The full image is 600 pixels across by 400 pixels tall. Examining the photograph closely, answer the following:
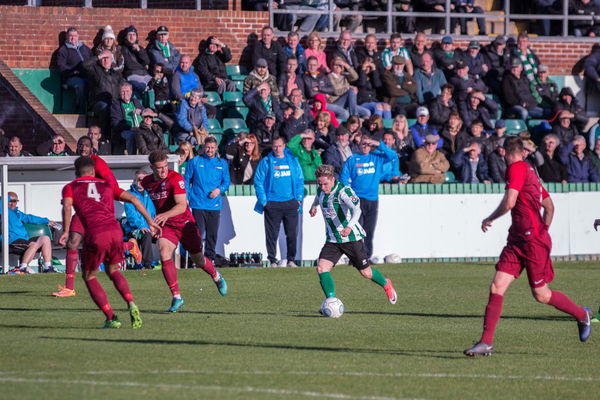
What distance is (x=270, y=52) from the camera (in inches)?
942

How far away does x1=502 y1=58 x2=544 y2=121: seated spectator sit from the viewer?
2595 centimetres

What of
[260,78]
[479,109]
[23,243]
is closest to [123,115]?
[260,78]

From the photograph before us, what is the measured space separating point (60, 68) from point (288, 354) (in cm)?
1339

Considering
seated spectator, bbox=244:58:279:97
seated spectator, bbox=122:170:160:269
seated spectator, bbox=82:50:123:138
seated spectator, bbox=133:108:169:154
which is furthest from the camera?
seated spectator, bbox=244:58:279:97

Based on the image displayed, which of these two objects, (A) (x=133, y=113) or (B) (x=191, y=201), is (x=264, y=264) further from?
Answer: (A) (x=133, y=113)

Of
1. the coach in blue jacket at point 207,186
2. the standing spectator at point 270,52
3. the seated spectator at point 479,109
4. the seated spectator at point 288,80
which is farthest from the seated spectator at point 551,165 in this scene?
the coach in blue jacket at point 207,186

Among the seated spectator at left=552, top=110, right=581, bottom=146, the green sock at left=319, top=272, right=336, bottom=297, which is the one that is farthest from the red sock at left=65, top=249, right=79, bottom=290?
the seated spectator at left=552, top=110, right=581, bottom=146

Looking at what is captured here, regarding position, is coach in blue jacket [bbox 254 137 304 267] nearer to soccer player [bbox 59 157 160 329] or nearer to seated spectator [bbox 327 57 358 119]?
seated spectator [bbox 327 57 358 119]

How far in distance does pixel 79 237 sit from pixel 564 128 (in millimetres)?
14441

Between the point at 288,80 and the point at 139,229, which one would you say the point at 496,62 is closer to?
the point at 288,80

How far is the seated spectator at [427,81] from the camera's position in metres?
25.2

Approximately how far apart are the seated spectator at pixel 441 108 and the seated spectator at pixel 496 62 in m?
2.35

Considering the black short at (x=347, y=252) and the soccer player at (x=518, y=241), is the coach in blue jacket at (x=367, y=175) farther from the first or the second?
the soccer player at (x=518, y=241)

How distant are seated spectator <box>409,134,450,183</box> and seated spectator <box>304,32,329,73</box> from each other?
3032 mm
